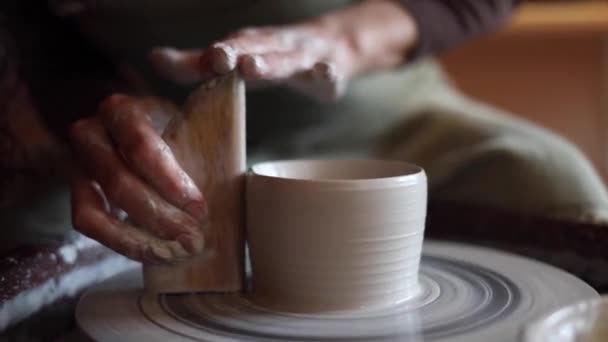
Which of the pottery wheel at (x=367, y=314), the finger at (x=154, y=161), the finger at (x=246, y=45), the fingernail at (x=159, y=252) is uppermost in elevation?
the finger at (x=246, y=45)

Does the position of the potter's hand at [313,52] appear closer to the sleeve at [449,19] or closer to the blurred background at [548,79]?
the sleeve at [449,19]

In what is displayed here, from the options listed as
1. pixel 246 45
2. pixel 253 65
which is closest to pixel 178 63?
pixel 246 45

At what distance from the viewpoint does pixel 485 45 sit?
8.39 ft

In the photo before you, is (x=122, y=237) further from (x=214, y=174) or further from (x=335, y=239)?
(x=335, y=239)

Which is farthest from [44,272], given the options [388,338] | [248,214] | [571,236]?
[571,236]

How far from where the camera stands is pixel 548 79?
2562 millimetres

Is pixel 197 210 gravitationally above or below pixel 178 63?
below

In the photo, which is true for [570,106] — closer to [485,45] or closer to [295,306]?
[485,45]

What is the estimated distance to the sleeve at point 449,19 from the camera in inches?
54.1

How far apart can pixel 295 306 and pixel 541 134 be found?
65 centimetres

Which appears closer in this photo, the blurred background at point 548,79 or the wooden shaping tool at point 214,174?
the wooden shaping tool at point 214,174

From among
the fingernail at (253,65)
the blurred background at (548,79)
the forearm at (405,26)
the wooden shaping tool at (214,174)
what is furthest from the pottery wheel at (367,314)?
the blurred background at (548,79)

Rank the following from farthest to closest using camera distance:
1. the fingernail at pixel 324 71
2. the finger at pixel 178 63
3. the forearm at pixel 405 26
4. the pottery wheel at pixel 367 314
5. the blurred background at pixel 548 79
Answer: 1. the blurred background at pixel 548 79
2. the forearm at pixel 405 26
3. the finger at pixel 178 63
4. the fingernail at pixel 324 71
5. the pottery wheel at pixel 367 314

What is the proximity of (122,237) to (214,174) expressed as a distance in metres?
0.11
